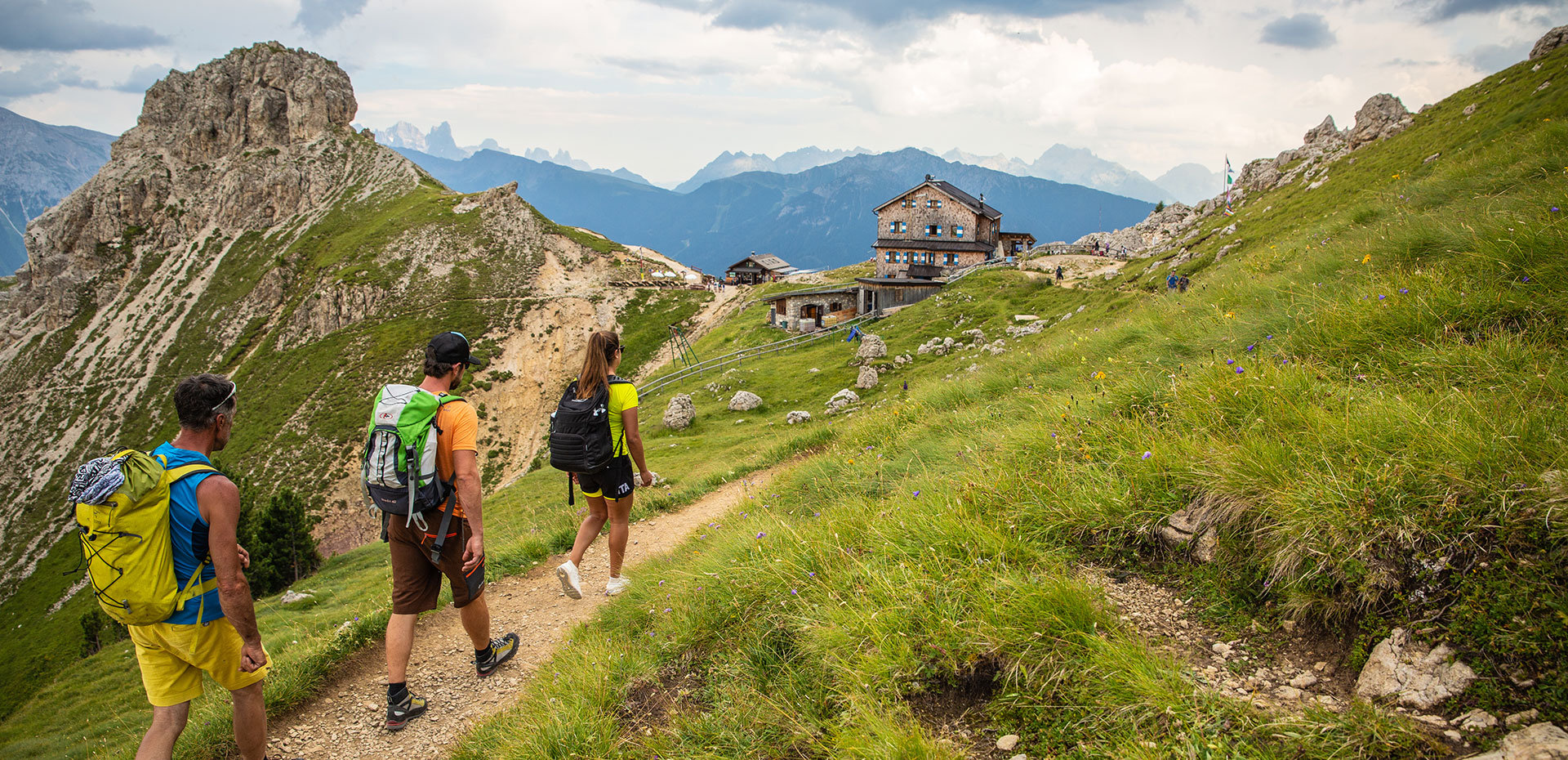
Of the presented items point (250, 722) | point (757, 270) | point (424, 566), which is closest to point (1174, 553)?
point (424, 566)

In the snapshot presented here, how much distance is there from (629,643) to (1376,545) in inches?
219

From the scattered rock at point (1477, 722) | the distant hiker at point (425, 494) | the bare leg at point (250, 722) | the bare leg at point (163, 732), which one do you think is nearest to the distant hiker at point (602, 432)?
the distant hiker at point (425, 494)

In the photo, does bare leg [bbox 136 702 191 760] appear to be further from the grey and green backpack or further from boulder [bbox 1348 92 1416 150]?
boulder [bbox 1348 92 1416 150]

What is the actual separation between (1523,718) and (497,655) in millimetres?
8120

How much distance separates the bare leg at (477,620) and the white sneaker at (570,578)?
149 centimetres

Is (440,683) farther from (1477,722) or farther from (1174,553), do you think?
(1477,722)

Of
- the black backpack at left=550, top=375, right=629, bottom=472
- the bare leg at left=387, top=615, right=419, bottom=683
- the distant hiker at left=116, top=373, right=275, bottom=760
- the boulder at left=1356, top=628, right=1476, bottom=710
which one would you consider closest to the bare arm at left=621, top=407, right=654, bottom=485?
the black backpack at left=550, top=375, right=629, bottom=472

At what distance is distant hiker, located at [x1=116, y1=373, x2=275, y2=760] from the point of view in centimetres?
486

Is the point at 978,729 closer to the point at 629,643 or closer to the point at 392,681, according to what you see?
the point at 629,643

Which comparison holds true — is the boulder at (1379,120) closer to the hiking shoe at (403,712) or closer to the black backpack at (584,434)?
the black backpack at (584,434)

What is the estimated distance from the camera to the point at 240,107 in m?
107

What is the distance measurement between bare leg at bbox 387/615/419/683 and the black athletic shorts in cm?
231

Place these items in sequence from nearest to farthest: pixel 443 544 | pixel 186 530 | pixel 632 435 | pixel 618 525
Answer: pixel 186 530, pixel 443 544, pixel 632 435, pixel 618 525

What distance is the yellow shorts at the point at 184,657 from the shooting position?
493 cm
